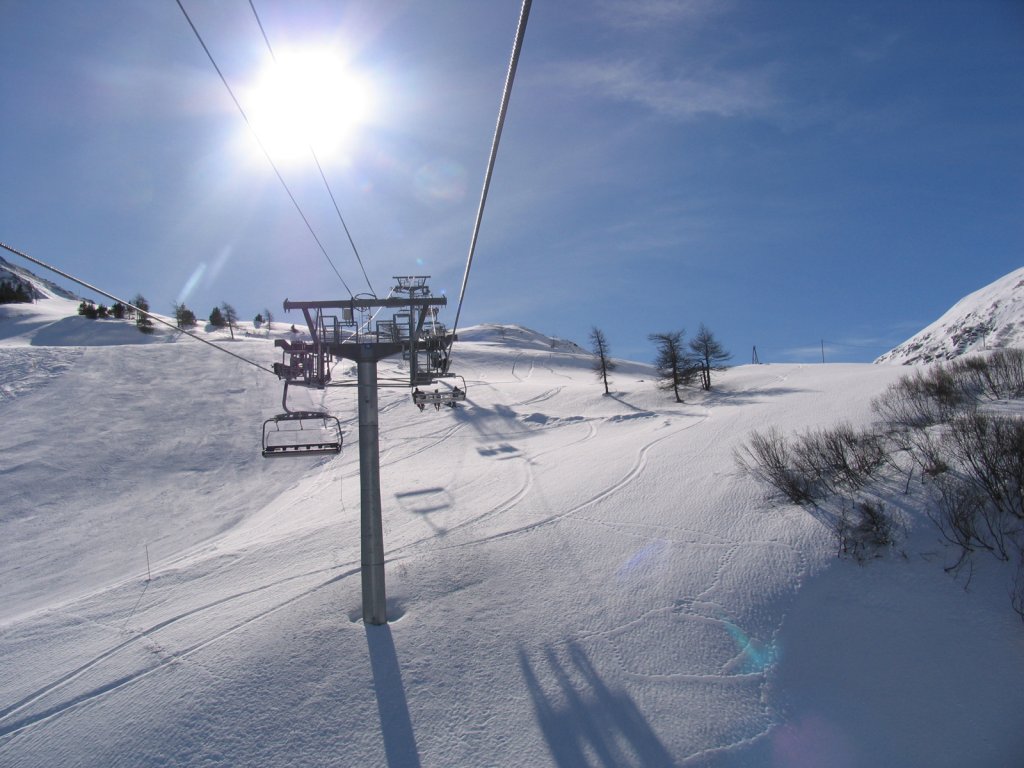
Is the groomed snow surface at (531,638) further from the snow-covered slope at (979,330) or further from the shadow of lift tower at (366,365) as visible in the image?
the snow-covered slope at (979,330)

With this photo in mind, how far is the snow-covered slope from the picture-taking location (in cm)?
6369

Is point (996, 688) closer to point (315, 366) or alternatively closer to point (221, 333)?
point (315, 366)

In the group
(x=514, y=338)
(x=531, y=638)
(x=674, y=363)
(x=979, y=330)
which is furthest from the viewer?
(x=514, y=338)

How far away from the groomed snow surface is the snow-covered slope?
199 feet

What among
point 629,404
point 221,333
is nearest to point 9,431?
point 629,404

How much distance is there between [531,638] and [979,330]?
88214 mm

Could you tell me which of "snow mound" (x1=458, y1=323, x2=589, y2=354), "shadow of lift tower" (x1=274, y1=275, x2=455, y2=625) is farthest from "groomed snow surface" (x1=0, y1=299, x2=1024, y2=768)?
"snow mound" (x1=458, y1=323, x2=589, y2=354)

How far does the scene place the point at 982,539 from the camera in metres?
10.4

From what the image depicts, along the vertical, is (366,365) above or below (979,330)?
below

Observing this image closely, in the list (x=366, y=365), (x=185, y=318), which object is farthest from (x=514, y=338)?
(x=366, y=365)

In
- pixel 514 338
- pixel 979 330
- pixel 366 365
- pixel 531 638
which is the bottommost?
pixel 531 638

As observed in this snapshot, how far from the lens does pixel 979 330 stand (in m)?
70.4

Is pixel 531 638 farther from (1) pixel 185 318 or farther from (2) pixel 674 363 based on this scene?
(1) pixel 185 318

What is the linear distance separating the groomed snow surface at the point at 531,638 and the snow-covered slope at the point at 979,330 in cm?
6068
